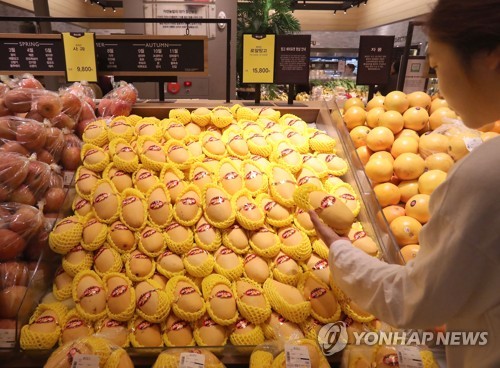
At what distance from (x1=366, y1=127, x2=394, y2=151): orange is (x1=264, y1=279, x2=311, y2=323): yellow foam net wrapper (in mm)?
1050

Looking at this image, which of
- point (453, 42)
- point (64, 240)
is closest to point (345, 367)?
point (453, 42)

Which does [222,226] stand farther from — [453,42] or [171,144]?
[453,42]

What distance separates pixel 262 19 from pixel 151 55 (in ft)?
10.9

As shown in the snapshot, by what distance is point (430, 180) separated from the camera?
5.66 ft

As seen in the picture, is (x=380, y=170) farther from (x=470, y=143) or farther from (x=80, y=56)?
(x=80, y=56)

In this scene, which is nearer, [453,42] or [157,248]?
[453,42]

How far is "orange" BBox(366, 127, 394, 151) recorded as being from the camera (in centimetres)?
194

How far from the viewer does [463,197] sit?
66 centimetres

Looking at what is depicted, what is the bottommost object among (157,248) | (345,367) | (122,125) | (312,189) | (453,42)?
(345,367)

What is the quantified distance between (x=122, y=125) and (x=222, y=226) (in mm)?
799

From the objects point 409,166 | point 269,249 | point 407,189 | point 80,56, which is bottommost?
point 269,249

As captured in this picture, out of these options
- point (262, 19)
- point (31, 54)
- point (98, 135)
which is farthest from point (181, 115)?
point (262, 19)

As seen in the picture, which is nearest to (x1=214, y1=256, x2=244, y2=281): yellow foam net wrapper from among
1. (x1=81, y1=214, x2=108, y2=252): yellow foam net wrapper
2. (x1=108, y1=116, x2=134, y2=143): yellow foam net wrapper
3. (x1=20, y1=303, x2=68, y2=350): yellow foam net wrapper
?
(x1=81, y1=214, x2=108, y2=252): yellow foam net wrapper

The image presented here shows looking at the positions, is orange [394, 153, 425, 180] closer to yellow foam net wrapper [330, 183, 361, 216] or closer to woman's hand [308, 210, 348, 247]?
yellow foam net wrapper [330, 183, 361, 216]
